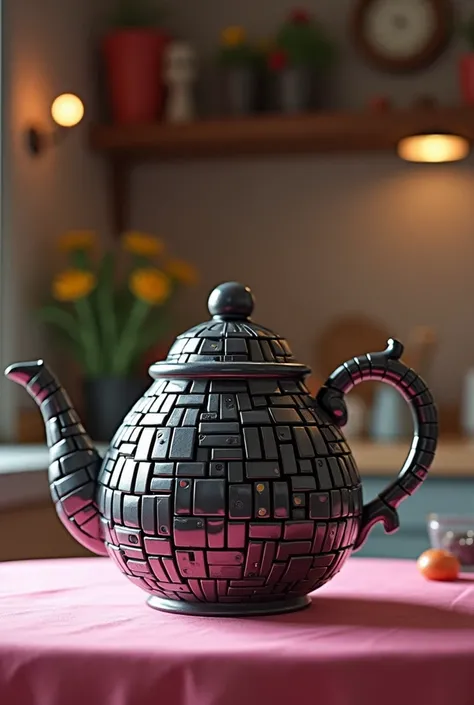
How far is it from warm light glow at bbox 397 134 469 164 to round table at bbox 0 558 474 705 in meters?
2.20

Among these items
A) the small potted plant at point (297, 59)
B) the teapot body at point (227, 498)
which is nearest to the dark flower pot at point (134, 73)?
the small potted plant at point (297, 59)

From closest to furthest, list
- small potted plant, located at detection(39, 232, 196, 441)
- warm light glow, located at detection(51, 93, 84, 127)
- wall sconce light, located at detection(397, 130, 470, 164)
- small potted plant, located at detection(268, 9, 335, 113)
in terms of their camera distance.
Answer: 1. warm light glow, located at detection(51, 93, 84, 127)
2. small potted plant, located at detection(39, 232, 196, 441)
3. wall sconce light, located at detection(397, 130, 470, 164)
4. small potted plant, located at detection(268, 9, 335, 113)

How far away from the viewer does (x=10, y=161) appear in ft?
9.12

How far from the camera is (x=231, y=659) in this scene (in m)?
0.85

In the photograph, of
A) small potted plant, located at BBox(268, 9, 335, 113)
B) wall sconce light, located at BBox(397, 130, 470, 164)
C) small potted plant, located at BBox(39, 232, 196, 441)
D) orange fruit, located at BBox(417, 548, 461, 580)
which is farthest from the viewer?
small potted plant, located at BBox(268, 9, 335, 113)

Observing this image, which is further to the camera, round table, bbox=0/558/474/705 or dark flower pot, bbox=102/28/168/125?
dark flower pot, bbox=102/28/168/125

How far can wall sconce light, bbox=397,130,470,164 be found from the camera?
10.0 feet

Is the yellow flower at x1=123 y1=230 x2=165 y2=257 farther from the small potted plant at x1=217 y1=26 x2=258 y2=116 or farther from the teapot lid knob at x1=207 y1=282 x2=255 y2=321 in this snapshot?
the teapot lid knob at x1=207 y1=282 x2=255 y2=321

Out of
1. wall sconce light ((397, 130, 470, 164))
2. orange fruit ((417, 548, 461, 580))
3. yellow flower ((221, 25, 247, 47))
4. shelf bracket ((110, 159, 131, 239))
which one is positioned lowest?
orange fruit ((417, 548, 461, 580))

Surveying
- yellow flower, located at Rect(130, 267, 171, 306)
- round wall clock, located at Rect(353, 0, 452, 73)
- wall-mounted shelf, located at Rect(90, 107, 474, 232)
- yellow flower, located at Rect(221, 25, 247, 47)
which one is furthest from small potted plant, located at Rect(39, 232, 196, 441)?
round wall clock, located at Rect(353, 0, 452, 73)

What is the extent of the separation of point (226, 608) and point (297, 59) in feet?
7.95

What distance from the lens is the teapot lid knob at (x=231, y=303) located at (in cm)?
111

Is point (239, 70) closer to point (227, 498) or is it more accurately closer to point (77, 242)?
point (77, 242)

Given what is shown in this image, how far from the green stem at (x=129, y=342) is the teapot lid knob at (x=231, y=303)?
1.86 meters
